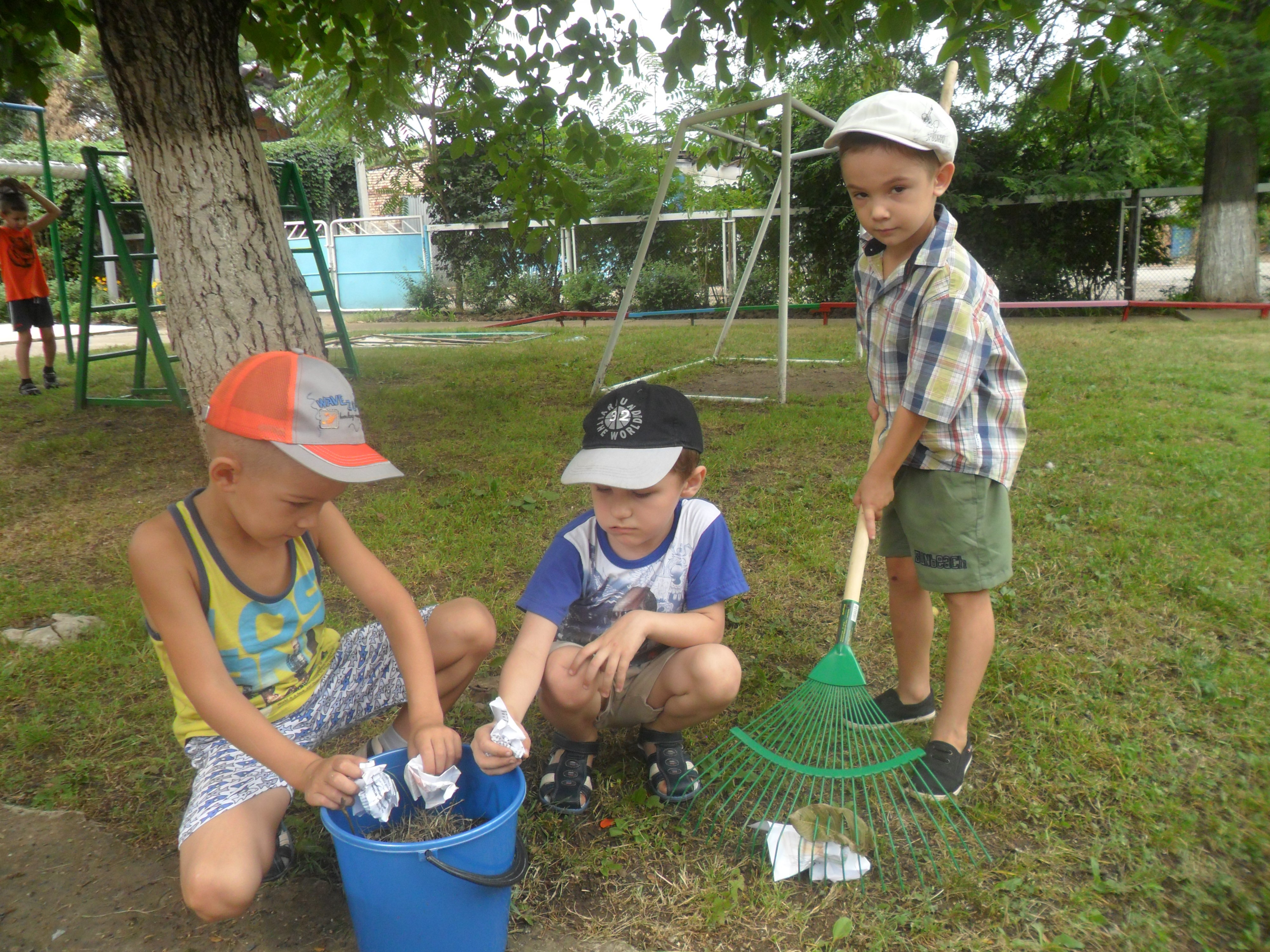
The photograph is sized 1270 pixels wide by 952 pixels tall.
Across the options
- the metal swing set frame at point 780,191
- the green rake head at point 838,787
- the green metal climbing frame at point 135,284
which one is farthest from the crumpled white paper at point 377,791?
the green metal climbing frame at point 135,284

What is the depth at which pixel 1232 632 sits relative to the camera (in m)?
2.75

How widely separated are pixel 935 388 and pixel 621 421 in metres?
0.68

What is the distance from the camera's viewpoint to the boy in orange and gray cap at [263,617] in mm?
1567

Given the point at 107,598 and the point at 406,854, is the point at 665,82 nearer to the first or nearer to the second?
the point at 107,598

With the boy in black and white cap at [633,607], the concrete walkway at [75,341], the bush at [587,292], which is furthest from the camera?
the bush at [587,292]

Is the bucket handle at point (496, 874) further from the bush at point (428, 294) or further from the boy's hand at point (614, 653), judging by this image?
the bush at point (428, 294)

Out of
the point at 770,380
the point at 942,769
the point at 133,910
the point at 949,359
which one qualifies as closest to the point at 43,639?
the point at 133,910

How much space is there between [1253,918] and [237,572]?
2.04m

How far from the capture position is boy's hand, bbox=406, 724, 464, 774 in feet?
5.36

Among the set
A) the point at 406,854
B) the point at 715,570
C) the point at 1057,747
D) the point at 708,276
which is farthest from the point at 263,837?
the point at 708,276

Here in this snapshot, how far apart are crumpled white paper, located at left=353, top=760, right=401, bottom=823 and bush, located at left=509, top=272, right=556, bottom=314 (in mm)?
14074

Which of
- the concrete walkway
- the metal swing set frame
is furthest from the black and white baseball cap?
the concrete walkway

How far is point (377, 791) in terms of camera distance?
151 centimetres

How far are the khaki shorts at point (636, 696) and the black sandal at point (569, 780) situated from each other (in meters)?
0.07
